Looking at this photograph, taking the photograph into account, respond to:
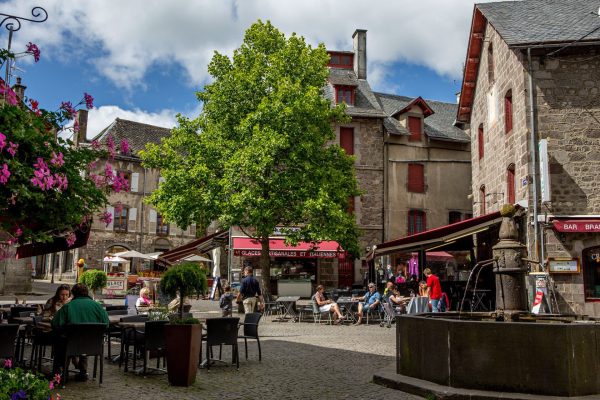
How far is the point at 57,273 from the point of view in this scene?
1727 inches

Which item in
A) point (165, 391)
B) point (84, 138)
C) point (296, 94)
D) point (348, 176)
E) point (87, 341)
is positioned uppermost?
point (84, 138)

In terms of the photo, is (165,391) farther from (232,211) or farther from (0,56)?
(232,211)

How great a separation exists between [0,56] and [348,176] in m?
17.6

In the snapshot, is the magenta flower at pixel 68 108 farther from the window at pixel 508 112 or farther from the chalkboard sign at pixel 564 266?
the window at pixel 508 112

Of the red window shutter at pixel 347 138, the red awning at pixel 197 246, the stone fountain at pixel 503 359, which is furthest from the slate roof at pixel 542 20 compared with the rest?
the red awning at pixel 197 246

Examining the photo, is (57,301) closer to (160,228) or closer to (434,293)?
(434,293)

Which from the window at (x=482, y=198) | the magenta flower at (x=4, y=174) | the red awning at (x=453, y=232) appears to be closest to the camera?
the magenta flower at (x=4, y=174)

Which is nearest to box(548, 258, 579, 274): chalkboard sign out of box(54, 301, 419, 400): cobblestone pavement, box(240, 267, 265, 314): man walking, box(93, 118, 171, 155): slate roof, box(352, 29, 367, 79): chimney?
box(54, 301, 419, 400): cobblestone pavement

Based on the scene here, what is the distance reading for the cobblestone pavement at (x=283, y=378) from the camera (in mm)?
7043

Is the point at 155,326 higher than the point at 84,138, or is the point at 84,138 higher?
the point at 84,138

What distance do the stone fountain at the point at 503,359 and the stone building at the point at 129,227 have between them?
35.1 metres

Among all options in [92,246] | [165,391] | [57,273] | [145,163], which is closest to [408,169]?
[145,163]

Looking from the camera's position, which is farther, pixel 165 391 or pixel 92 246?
pixel 92 246

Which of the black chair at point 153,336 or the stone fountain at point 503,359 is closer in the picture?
the stone fountain at point 503,359
